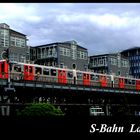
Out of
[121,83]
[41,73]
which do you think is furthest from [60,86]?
[121,83]

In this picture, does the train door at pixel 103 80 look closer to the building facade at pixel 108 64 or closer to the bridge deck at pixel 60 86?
the bridge deck at pixel 60 86

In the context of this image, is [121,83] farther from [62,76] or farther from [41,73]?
[41,73]

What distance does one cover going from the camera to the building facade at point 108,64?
96.7 meters

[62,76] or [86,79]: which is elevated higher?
[62,76]

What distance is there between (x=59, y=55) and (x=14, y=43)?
13.6 m

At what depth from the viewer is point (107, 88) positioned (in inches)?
2328

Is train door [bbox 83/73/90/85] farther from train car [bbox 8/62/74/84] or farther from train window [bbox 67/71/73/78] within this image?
train car [bbox 8/62/74/84]

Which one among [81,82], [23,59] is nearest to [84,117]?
[81,82]

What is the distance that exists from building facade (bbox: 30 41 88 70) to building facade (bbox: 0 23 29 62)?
8.36m

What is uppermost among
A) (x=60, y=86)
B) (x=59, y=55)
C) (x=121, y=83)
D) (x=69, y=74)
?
(x=59, y=55)

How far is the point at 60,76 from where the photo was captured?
169 feet

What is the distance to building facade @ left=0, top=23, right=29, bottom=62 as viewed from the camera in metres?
64.2

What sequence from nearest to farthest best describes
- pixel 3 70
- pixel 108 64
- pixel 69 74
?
pixel 3 70 < pixel 69 74 < pixel 108 64

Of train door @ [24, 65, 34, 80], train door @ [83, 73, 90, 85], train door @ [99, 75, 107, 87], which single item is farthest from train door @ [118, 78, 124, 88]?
train door @ [24, 65, 34, 80]
